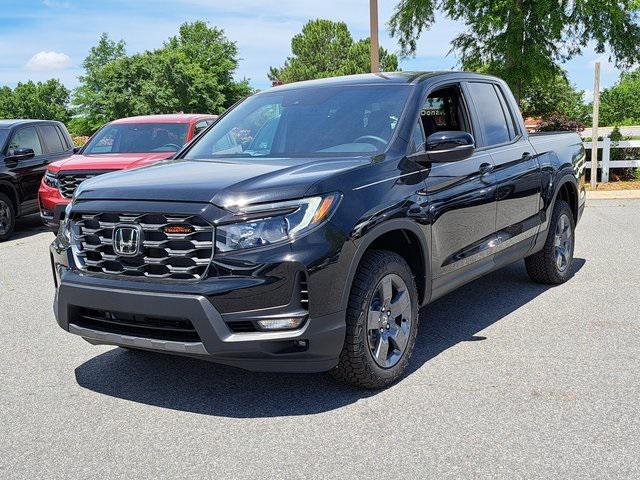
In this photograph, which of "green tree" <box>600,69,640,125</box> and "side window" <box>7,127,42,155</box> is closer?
"side window" <box>7,127,42,155</box>

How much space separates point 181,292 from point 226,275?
24cm

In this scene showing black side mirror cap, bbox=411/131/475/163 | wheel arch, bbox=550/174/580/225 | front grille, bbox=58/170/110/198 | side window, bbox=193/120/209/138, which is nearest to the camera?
black side mirror cap, bbox=411/131/475/163

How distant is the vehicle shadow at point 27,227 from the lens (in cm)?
1223

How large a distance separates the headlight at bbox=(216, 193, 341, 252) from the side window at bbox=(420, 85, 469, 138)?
60.8 inches

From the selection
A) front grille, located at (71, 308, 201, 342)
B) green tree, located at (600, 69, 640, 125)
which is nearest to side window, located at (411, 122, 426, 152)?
front grille, located at (71, 308, 201, 342)

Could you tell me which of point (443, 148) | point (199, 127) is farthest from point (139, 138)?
point (443, 148)

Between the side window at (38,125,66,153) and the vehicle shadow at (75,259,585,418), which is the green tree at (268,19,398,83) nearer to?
the side window at (38,125,66,153)

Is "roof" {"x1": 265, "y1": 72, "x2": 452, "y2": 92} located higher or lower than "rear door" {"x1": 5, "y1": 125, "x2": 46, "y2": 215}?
higher

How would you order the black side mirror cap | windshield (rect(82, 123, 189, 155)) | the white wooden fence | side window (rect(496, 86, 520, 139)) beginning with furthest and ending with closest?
the white wooden fence
windshield (rect(82, 123, 189, 155))
side window (rect(496, 86, 520, 139))
the black side mirror cap

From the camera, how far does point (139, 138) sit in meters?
11.1

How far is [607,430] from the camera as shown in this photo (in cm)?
372

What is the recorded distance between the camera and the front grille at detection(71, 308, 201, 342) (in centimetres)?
386

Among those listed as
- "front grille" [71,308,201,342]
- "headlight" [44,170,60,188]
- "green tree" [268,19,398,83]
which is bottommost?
"front grille" [71,308,201,342]

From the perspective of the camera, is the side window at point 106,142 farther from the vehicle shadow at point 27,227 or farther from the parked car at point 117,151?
the vehicle shadow at point 27,227
